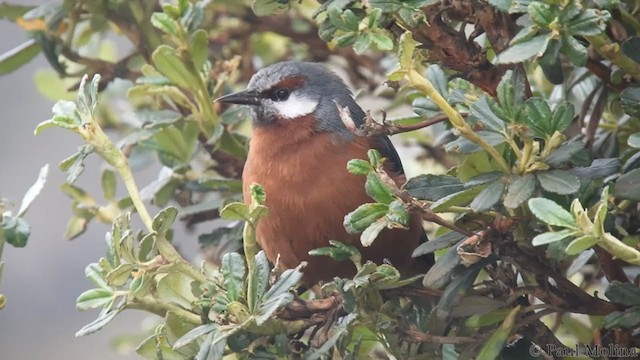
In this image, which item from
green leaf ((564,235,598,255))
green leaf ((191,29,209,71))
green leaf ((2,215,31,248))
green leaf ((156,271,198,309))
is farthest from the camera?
green leaf ((191,29,209,71))

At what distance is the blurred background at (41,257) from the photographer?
414cm

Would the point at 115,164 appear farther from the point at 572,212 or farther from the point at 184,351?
the point at 572,212

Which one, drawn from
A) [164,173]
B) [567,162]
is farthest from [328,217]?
[567,162]

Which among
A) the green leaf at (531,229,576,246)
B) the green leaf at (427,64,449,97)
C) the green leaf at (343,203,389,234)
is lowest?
the green leaf at (343,203,389,234)

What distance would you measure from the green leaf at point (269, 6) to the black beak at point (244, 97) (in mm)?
407

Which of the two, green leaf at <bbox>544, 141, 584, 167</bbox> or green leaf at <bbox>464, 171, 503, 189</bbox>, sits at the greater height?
green leaf at <bbox>544, 141, 584, 167</bbox>

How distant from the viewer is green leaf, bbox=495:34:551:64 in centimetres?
125

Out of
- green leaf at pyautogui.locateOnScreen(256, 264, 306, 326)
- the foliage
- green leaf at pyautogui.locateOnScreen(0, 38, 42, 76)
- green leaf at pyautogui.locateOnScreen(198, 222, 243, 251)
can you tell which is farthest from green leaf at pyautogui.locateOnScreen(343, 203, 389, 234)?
green leaf at pyautogui.locateOnScreen(0, 38, 42, 76)

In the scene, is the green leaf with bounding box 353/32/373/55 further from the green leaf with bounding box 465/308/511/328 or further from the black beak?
the black beak

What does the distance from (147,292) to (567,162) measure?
0.62 meters

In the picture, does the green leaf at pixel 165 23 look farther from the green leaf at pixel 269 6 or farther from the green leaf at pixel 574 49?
the green leaf at pixel 574 49

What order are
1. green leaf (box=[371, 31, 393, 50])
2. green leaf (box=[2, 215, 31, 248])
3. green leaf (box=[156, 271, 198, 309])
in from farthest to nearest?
green leaf (box=[2, 215, 31, 248]) < green leaf (box=[156, 271, 198, 309]) < green leaf (box=[371, 31, 393, 50])

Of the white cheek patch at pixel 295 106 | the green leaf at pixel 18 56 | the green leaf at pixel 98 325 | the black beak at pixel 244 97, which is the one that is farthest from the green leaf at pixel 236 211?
the green leaf at pixel 18 56

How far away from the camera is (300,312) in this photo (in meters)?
1.43
